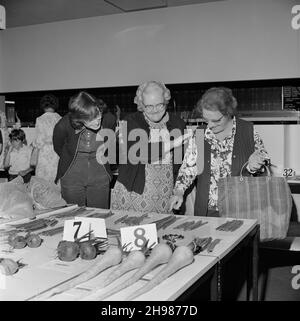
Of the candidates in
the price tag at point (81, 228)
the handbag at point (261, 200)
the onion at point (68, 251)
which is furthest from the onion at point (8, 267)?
the handbag at point (261, 200)

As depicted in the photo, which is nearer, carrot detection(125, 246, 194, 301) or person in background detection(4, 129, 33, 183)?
carrot detection(125, 246, 194, 301)

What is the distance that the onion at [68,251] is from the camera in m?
1.49

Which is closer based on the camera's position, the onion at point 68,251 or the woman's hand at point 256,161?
the onion at point 68,251

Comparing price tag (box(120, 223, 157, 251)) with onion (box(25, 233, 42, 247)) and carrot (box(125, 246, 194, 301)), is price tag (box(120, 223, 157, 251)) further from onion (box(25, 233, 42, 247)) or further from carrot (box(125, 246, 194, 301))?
onion (box(25, 233, 42, 247))

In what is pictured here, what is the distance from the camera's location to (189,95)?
4.94 meters

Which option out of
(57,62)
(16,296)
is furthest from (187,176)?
(57,62)

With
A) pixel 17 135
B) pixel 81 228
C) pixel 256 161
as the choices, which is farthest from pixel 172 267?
pixel 17 135

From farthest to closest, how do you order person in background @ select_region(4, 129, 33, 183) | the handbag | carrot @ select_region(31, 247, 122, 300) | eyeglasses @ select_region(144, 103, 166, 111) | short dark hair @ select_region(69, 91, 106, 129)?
person in background @ select_region(4, 129, 33, 183) < short dark hair @ select_region(69, 91, 106, 129) < eyeglasses @ select_region(144, 103, 166, 111) < the handbag < carrot @ select_region(31, 247, 122, 300)

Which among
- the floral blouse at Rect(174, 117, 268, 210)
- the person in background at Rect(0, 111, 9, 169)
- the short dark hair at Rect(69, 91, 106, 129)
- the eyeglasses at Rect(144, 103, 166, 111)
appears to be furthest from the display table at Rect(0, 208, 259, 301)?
the person in background at Rect(0, 111, 9, 169)

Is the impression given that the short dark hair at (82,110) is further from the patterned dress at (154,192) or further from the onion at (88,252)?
the onion at (88,252)

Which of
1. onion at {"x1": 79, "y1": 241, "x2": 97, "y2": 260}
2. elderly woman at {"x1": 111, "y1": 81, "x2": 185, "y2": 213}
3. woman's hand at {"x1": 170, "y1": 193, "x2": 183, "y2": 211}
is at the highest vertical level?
elderly woman at {"x1": 111, "y1": 81, "x2": 185, "y2": 213}

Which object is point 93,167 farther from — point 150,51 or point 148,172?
point 150,51

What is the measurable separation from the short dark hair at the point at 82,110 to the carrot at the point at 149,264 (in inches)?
62.0

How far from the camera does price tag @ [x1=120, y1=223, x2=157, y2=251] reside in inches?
62.1
